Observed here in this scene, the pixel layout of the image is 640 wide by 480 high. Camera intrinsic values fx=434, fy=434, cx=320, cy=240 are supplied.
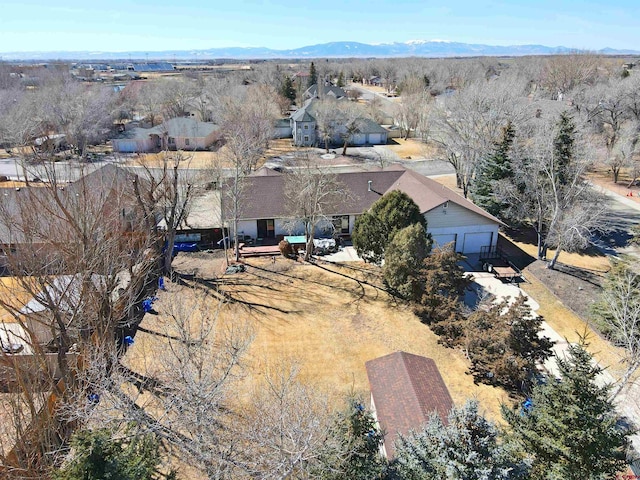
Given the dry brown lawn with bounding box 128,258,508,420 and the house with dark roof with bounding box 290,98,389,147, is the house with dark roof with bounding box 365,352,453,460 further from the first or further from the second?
the house with dark roof with bounding box 290,98,389,147

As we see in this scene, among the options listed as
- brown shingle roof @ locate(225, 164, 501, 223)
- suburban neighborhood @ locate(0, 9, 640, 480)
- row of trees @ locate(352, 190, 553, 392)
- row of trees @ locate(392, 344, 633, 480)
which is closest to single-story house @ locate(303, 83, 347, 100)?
suburban neighborhood @ locate(0, 9, 640, 480)

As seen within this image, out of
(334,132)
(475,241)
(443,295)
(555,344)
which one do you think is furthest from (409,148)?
(555,344)

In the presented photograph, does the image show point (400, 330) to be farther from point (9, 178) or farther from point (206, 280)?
point (9, 178)

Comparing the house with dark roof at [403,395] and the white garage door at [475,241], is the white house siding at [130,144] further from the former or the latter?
the house with dark roof at [403,395]

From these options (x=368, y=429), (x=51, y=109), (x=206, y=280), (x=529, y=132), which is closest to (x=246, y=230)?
(x=206, y=280)

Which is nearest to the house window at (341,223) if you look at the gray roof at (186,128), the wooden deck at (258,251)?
the wooden deck at (258,251)

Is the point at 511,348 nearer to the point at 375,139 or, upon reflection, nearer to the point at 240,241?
the point at 240,241
